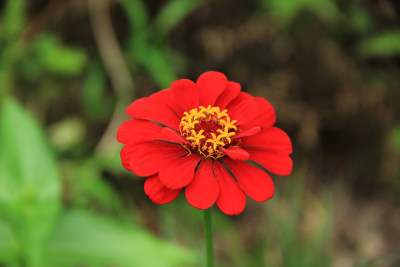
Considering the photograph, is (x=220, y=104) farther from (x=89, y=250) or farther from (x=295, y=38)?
(x=295, y=38)

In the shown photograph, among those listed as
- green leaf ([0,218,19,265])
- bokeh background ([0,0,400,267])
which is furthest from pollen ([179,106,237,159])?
bokeh background ([0,0,400,267])

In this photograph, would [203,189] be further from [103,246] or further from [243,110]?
[103,246]

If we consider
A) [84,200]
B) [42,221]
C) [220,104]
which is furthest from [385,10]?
[42,221]

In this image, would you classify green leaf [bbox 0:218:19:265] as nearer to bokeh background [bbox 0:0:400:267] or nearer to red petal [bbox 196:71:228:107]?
bokeh background [bbox 0:0:400:267]

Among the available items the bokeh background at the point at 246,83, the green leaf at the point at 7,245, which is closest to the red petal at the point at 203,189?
the green leaf at the point at 7,245

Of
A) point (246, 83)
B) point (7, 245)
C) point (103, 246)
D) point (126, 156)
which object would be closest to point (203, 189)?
point (126, 156)

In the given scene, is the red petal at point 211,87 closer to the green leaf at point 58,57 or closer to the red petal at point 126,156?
the red petal at point 126,156
